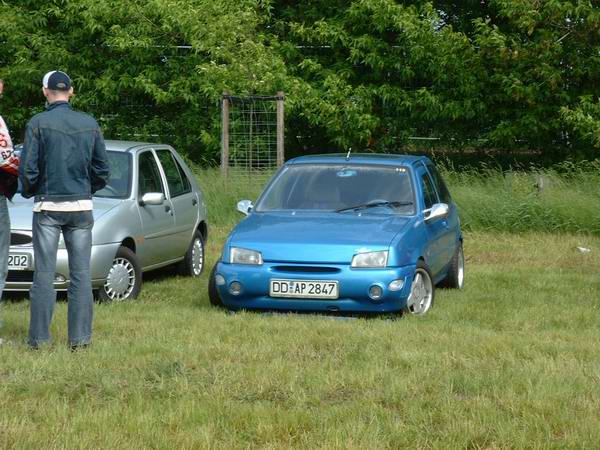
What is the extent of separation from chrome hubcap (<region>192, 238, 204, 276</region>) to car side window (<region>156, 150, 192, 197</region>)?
0.60 meters

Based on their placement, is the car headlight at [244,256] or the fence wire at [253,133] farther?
the fence wire at [253,133]

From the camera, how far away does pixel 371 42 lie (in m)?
26.4

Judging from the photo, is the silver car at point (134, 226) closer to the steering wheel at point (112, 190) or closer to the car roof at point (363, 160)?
the steering wheel at point (112, 190)

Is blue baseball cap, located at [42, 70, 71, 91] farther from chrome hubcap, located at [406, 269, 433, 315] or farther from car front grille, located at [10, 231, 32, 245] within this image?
chrome hubcap, located at [406, 269, 433, 315]

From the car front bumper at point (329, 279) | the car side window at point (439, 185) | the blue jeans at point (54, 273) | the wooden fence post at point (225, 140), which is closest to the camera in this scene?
the blue jeans at point (54, 273)

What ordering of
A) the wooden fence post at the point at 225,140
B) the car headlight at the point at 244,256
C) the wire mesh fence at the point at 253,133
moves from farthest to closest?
the wire mesh fence at the point at 253,133
the wooden fence post at the point at 225,140
the car headlight at the point at 244,256

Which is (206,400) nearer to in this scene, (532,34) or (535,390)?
(535,390)

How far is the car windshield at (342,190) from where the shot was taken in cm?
1120

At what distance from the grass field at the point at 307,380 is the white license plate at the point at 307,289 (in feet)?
0.68

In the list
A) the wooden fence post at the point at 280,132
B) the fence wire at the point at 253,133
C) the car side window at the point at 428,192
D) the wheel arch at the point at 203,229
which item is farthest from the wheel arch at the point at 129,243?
the fence wire at the point at 253,133

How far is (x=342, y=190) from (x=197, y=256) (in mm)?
2763

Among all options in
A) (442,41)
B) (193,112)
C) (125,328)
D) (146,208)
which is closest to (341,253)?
(125,328)

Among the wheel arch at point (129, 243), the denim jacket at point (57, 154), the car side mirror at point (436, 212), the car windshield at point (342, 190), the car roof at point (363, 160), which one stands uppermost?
the denim jacket at point (57, 154)

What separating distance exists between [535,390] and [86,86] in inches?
899
